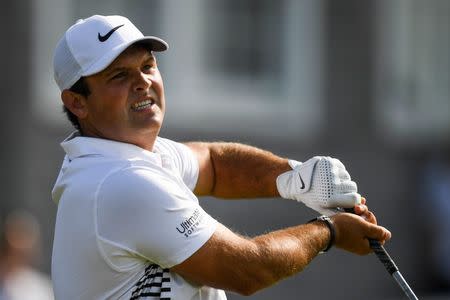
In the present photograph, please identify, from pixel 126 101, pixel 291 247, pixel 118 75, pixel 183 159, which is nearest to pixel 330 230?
pixel 291 247

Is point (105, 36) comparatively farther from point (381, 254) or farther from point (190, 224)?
point (381, 254)

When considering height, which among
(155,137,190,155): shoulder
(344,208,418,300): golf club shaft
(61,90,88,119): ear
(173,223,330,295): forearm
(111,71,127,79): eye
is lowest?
(344,208,418,300): golf club shaft

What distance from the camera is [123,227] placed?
207 inches

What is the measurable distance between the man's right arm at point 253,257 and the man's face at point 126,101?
0.64 metres

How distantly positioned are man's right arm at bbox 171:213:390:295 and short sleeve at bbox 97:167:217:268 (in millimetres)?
66

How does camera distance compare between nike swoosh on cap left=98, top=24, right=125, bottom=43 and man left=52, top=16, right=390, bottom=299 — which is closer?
man left=52, top=16, right=390, bottom=299

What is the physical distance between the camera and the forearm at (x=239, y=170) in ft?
21.0

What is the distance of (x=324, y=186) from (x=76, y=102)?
1275 millimetres

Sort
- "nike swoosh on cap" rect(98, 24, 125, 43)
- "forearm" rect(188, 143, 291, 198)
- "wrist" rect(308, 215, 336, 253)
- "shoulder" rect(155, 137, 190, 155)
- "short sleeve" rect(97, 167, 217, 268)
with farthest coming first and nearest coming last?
1. "forearm" rect(188, 143, 291, 198)
2. "shoulder" rect(155, 137, 190, 155)
3. "nike swoosh on cap" rect(98, 24, 125, 43)
4. "wrist" rect(308, 215, 336, 253)
5. "short sleeve" rect(97, 167, 217, 268)

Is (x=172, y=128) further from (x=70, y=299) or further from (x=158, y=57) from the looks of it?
(x=70, y=299)

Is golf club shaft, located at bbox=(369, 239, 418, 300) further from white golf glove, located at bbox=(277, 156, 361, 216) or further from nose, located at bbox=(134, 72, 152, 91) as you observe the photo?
nose, located at bbox=(134, 72, 152, 91)

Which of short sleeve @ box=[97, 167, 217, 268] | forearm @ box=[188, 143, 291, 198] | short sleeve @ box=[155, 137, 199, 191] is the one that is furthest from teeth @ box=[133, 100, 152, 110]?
forearm @ box=[188, 143, 291, 198]

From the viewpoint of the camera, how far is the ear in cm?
573

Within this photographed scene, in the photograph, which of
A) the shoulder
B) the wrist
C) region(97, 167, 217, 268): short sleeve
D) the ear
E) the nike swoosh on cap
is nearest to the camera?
region(97, 167, 217, 268): short sleeve
